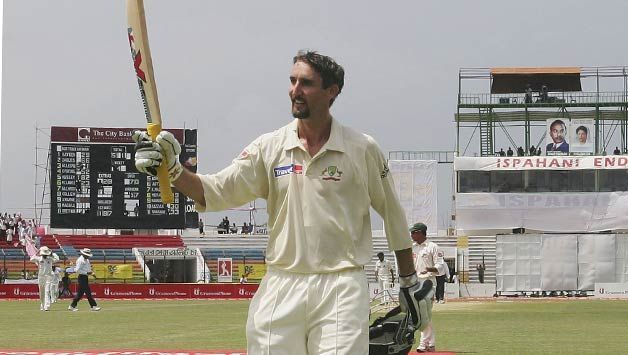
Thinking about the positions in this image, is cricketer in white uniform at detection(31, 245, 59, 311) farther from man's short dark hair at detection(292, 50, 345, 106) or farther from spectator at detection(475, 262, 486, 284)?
spectator at detection(475, 262, 486, 284)

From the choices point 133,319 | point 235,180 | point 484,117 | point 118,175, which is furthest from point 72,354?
point 484,117

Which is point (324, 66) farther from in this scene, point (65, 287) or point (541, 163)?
point (541, 163)

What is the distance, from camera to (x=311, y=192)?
6250mm

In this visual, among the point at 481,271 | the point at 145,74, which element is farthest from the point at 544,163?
the point at 145,74

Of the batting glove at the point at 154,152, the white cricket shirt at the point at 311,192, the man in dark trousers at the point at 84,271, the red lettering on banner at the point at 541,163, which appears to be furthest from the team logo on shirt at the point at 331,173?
the red lettering on banner at the point at 541,163

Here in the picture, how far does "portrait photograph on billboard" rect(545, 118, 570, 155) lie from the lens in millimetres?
65875

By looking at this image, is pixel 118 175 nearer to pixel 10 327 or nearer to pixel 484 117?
pixel 484 117

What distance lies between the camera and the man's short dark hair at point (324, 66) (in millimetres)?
6281

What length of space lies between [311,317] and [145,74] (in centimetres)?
153

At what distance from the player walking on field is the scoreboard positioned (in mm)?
47273

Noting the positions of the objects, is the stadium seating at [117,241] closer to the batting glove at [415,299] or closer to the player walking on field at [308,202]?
the batting glove at [415,299]

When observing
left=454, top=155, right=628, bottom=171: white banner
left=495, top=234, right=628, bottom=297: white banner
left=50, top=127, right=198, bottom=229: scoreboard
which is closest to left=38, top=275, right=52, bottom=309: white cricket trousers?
left=50, top=127, right=198, bottom=229: scoreboard

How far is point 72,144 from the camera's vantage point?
53781mm

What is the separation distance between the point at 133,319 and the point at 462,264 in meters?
37.7
